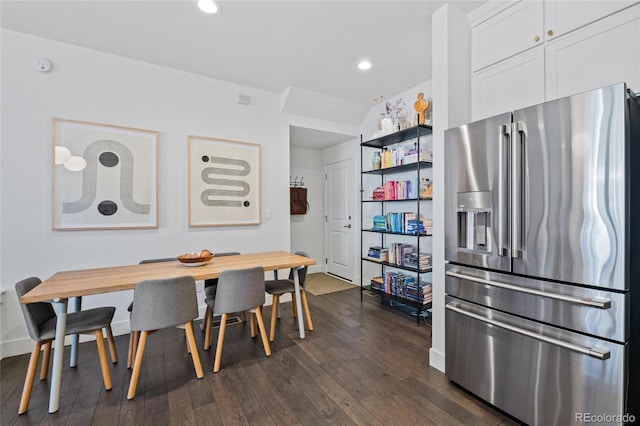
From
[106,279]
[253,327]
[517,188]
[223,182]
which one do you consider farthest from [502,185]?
[223,182]

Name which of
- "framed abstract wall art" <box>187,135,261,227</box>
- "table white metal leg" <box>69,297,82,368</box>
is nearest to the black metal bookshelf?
"framed abstract wall art" <box>187,135,261,227</box>

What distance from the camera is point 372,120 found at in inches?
169

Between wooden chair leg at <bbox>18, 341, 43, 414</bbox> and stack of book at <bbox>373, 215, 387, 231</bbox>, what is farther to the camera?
stack of book at <bbox>373, 215, 387, 231</bbox>

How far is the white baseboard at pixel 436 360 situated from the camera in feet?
6.95

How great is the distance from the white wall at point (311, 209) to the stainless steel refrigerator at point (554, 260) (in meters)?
3.58

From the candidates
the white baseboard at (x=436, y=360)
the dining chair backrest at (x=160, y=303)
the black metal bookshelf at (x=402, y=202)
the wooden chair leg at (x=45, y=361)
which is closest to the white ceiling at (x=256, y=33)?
the black metal bookshelf at (x=402, y=202)

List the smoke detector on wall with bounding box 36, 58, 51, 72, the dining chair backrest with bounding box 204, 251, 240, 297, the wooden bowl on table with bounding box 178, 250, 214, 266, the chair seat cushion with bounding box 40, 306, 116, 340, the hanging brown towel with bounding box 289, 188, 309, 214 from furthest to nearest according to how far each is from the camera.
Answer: the hanging brown towel with bounding box 289, 188, 309, 214 → the dining chair backrest with bounding box 204, 251, 240, 297 → the smoke detector on wall with bounding box 36, 58, 51, 72 → the wooden bowl on table with bounding box 178, 250, 214, 266 → the chair seat cushion with bounding box 40, 306, 116, 340

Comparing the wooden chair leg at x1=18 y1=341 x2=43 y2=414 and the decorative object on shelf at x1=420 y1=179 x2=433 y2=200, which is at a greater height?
the decorative object on shelf at x1=420 y1=179 x2=433 y2=200

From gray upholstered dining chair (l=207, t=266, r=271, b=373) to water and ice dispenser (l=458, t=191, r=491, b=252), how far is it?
1.60 m

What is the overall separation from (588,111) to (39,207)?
4.07 metres

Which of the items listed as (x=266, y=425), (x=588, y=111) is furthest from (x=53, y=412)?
(x=588, y=111)

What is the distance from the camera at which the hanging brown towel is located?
16.0 feet

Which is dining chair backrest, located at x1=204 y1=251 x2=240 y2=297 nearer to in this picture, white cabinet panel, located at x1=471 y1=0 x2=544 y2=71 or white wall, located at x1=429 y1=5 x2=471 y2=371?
white wall, located at x1=429 y1=5 x2=471 y2=371

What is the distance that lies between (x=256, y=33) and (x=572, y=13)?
2.33 m
